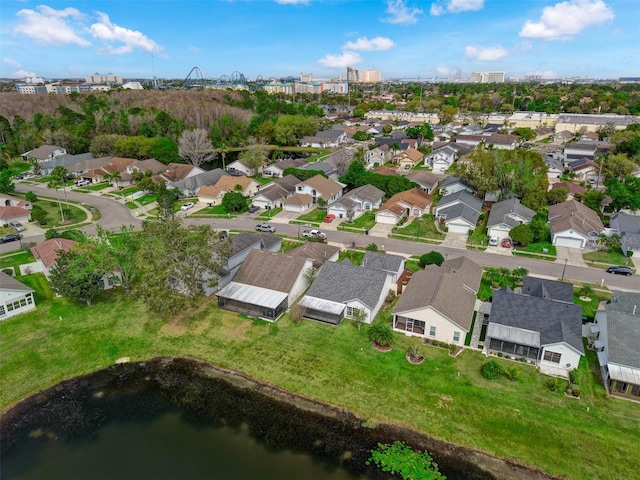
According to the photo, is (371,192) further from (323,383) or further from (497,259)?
(323,383)

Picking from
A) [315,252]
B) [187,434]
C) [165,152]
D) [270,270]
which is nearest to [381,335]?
[270,270]

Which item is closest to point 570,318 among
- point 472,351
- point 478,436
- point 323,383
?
point 472,351

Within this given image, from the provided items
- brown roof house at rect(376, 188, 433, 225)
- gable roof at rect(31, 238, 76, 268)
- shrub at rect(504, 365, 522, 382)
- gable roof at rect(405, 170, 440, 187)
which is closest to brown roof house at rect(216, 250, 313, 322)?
shrub at rect(504, 365, 522, 382)

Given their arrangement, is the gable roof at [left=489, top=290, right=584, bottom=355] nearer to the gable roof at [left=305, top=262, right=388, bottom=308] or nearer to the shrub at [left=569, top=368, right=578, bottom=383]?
the shrub at [left=569, top=368, right=578, bottom=383]

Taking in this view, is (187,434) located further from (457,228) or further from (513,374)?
(457,228)

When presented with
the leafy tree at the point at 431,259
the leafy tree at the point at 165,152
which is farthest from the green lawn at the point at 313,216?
the leafy tree at the point at 165,152

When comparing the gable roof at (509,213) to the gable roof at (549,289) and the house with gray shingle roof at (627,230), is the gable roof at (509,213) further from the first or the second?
the gable roof at (549,289)
